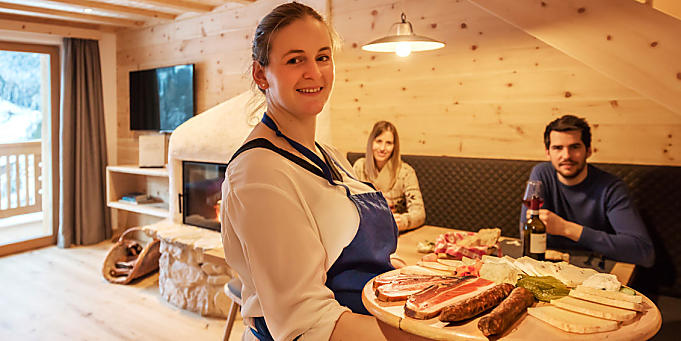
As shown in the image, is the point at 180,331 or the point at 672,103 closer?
the point at 672,103

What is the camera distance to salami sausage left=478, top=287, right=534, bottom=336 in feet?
2.78

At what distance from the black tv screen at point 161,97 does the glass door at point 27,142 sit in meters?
0.83

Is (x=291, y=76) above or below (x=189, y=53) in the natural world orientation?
below

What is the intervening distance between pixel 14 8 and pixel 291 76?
458 cm

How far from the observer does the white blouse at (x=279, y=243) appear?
37.5 inches

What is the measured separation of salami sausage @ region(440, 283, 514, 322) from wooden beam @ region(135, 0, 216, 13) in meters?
3.92

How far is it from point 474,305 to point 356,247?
33 cm

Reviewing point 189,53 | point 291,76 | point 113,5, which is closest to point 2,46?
point 113,5

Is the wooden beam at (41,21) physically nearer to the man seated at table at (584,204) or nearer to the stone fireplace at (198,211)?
the stone fireplace at (198,211)

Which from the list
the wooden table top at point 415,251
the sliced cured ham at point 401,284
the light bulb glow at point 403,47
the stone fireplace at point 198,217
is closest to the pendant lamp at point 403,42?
the light bulb glow at point 403,47

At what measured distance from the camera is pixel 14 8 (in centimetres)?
448

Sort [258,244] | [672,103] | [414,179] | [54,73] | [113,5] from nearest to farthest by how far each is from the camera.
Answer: [258,244] → [672,103] → [414,179] → [113,5] → [54,73]

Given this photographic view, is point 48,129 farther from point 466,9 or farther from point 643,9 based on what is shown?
point 643,9

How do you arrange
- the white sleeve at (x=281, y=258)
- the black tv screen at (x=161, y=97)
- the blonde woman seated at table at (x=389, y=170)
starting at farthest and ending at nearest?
the black tv screen at (x=161, y=97), the blonde woman seated at table at (x=389, y=170), the white sleeve at (x=281, y=258)
